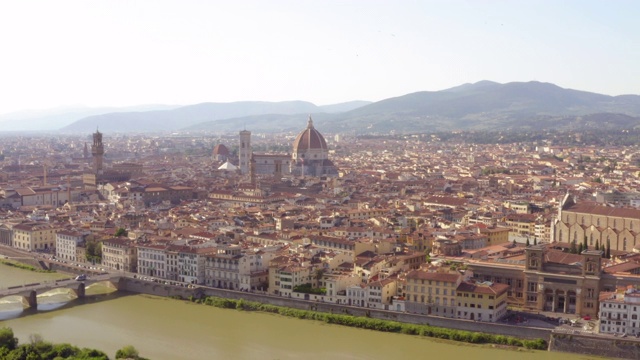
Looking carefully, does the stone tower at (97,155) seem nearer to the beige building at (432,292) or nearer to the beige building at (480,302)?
the beige building at (432,292)

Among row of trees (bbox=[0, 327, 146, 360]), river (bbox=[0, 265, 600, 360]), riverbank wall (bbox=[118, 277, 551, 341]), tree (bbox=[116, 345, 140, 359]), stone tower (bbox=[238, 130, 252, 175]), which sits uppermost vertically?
stone tower (bbox=[238, 130, 252, 175])

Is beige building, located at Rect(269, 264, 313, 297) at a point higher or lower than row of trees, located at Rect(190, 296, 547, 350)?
higher

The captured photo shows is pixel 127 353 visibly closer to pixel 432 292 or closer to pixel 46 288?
pixel 46 288

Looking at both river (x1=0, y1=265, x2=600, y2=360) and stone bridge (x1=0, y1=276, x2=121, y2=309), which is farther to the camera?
stone bridge (x1=0, y1=276, x2=121, y2=309)

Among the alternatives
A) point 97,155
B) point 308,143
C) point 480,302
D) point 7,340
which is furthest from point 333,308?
point 308,143

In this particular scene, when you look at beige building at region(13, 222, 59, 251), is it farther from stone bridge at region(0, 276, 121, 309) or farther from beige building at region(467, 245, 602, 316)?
beige building at region(467, 245, 602, 316)

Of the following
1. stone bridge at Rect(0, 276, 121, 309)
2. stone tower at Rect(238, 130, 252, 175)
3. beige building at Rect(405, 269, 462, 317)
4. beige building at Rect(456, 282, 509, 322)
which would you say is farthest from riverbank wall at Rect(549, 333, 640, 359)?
stone tower at Rect(238, 130, 252, 175)
